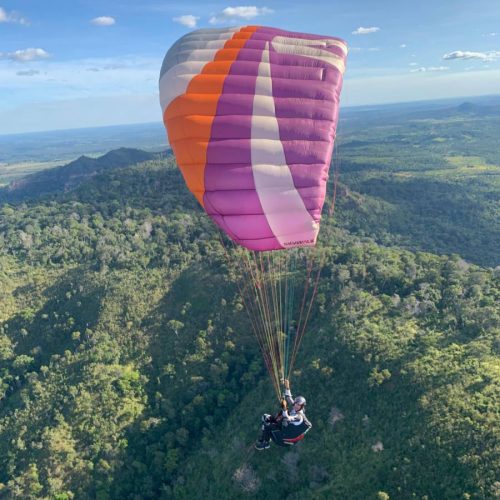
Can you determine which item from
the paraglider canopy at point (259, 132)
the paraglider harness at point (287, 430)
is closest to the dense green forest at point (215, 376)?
the paraglider harness at point (287, 430)

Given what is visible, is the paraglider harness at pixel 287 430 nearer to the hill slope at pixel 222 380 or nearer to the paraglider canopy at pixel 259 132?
the paraglider canopy at pixel 259 132

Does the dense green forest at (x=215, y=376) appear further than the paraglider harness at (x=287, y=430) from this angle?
Yes

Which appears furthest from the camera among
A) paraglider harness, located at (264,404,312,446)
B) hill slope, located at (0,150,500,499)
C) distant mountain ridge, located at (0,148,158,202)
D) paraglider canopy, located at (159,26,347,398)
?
distant mountain ridge, located at (0,148,158,202)

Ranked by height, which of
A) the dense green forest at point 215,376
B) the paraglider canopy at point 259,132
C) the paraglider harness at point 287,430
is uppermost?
the paraglider canopy at point 259,132

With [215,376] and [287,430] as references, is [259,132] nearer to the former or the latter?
[287,430]

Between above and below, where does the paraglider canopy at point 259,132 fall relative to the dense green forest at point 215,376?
above

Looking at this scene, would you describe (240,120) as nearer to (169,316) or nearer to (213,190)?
(213,190)

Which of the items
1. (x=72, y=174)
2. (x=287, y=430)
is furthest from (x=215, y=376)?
(x=72, y=174)

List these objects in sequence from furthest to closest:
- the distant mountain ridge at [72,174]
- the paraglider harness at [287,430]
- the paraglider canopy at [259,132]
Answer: the distant mountain ridge at [72,174], the paraglider harness at [287,430], the paraglider canopy at [259,132]

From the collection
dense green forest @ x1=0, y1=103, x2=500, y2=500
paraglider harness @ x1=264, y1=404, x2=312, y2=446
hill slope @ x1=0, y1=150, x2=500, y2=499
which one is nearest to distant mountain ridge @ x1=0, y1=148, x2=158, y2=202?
dense green forest @ x1=0, y1=103, x2=500, y2=500

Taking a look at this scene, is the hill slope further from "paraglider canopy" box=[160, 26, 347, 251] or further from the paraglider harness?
"paraglider canopy" box=[160, 26, 347, 251]
